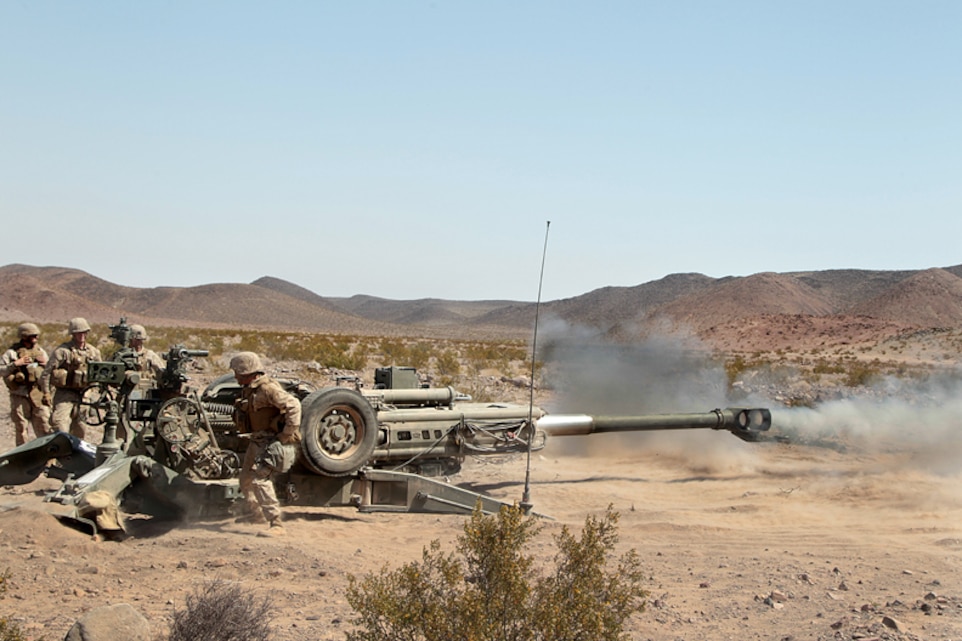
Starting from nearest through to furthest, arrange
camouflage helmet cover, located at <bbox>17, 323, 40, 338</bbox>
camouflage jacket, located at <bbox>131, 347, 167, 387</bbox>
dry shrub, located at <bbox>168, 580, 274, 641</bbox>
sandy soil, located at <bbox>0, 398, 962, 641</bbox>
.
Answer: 1. dry shrub, located at <bbox>168, 580, 274, 641</bbox>
2. sandy soil, located at <bbox>0, 398, 962, 641</bbox>
3. camouflage jacket, located at <bbox>131, 347, 167, 387</bbox>
4. camouflage helmet cover, located at <bbox>17, 323, 40, 338</bbox>

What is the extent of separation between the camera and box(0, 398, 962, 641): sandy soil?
5992mm

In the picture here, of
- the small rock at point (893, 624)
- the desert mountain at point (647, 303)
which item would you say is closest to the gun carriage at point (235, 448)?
the small rock at point (893, 624)

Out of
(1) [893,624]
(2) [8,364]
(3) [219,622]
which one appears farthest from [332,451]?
(1) [893,624]

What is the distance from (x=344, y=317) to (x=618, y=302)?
3584 centimetres

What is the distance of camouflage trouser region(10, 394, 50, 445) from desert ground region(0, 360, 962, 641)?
2.68 ft

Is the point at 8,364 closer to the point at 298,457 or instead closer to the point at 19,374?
the point at 19,374

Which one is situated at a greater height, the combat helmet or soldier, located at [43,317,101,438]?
the combat helmet

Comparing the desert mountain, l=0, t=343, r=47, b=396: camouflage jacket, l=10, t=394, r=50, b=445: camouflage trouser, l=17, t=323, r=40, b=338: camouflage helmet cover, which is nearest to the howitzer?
l=10, t=394, r=50, b=445: camouflage trouser

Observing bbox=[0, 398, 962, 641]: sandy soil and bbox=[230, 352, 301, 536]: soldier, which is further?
bbox=[230, 352, 301, 536]: soldier

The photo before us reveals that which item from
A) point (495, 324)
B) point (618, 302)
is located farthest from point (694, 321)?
point (495, 324)

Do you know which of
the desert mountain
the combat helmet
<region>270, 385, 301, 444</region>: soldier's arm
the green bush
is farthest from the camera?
the desert mountain

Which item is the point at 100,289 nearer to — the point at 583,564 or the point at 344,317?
the point at 344,317

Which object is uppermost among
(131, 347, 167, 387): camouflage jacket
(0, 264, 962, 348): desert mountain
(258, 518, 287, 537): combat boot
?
(0, 264, 962, 348): desert mountain

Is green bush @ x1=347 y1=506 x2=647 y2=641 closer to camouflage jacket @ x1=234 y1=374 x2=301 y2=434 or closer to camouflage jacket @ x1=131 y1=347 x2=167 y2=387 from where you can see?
camouflage jacket @ x1=234 y1=374 x2=301 y2=434
